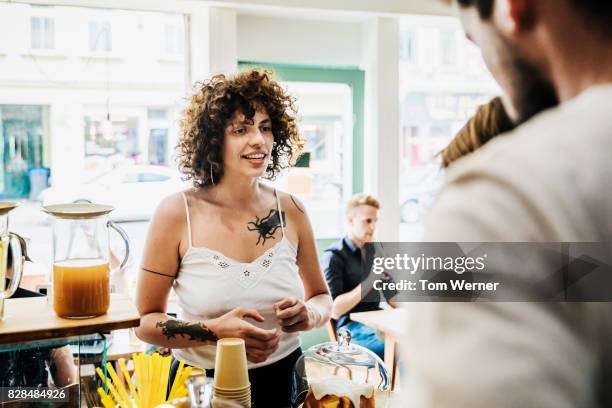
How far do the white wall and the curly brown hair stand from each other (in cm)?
182

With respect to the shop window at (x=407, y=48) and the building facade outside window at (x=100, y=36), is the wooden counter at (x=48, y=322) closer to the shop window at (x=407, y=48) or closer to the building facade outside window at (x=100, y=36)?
the building facade outside window at (x=100, y=36)

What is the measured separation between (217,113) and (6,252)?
0.74 m

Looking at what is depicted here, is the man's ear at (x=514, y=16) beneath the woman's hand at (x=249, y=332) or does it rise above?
above

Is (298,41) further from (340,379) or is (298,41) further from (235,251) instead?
(340,379)

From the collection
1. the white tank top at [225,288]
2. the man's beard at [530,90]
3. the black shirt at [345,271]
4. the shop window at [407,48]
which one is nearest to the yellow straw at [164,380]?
the white tank top at [225,288]

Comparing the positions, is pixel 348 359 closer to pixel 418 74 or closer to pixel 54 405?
pixel 54 405

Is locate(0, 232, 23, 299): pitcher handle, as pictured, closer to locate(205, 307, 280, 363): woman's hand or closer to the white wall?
locate(205, 307, 280, 363): woman's hand

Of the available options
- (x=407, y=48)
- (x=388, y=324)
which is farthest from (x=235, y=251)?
(x=407, y=48)

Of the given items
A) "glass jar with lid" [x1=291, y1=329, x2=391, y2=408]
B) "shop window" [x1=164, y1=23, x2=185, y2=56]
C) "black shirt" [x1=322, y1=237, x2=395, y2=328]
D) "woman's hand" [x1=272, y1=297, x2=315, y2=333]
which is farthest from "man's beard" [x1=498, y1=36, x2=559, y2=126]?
"shop window" [x1=164, y1=23, x2=185, y2=56]

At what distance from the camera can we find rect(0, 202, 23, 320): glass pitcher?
105 cm

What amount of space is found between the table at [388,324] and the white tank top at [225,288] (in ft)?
4.14

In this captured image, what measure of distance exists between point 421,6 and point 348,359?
9.09ft

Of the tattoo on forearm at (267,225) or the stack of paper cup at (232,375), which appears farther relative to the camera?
the tattoo on forearm at (267,225)

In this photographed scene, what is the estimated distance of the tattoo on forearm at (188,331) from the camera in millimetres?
1457
